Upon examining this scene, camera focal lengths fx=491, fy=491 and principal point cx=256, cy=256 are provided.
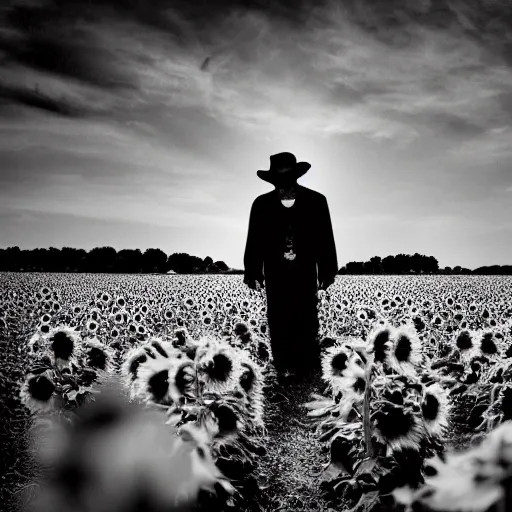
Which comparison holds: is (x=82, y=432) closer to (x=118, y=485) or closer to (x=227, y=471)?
(x=118, y=485)

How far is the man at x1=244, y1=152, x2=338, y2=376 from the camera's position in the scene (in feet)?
20.9

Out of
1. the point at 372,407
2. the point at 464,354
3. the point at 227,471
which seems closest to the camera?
the point at 227,471

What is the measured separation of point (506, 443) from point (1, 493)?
396cm

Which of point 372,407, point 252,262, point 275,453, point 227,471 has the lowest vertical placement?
point 275,453

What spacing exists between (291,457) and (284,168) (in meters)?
3.57

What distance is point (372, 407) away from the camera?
3.38m

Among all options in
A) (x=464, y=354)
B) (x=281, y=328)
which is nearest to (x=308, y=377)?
(x=281, y=328)

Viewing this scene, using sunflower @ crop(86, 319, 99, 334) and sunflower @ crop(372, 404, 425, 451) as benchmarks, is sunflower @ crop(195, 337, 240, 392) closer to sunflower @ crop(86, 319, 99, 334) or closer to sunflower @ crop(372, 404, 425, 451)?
sunflower @ crop(372, 404, 425, 451)

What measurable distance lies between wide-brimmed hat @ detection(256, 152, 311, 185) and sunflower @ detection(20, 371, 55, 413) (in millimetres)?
3748

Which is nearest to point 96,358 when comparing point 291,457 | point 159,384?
point 291,457

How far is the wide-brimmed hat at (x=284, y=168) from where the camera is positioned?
6402mm

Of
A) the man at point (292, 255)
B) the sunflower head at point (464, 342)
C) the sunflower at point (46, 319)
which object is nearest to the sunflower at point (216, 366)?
the man at point (292, 255)

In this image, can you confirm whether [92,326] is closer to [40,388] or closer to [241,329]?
[241,329]

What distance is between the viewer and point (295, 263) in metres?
6.36
